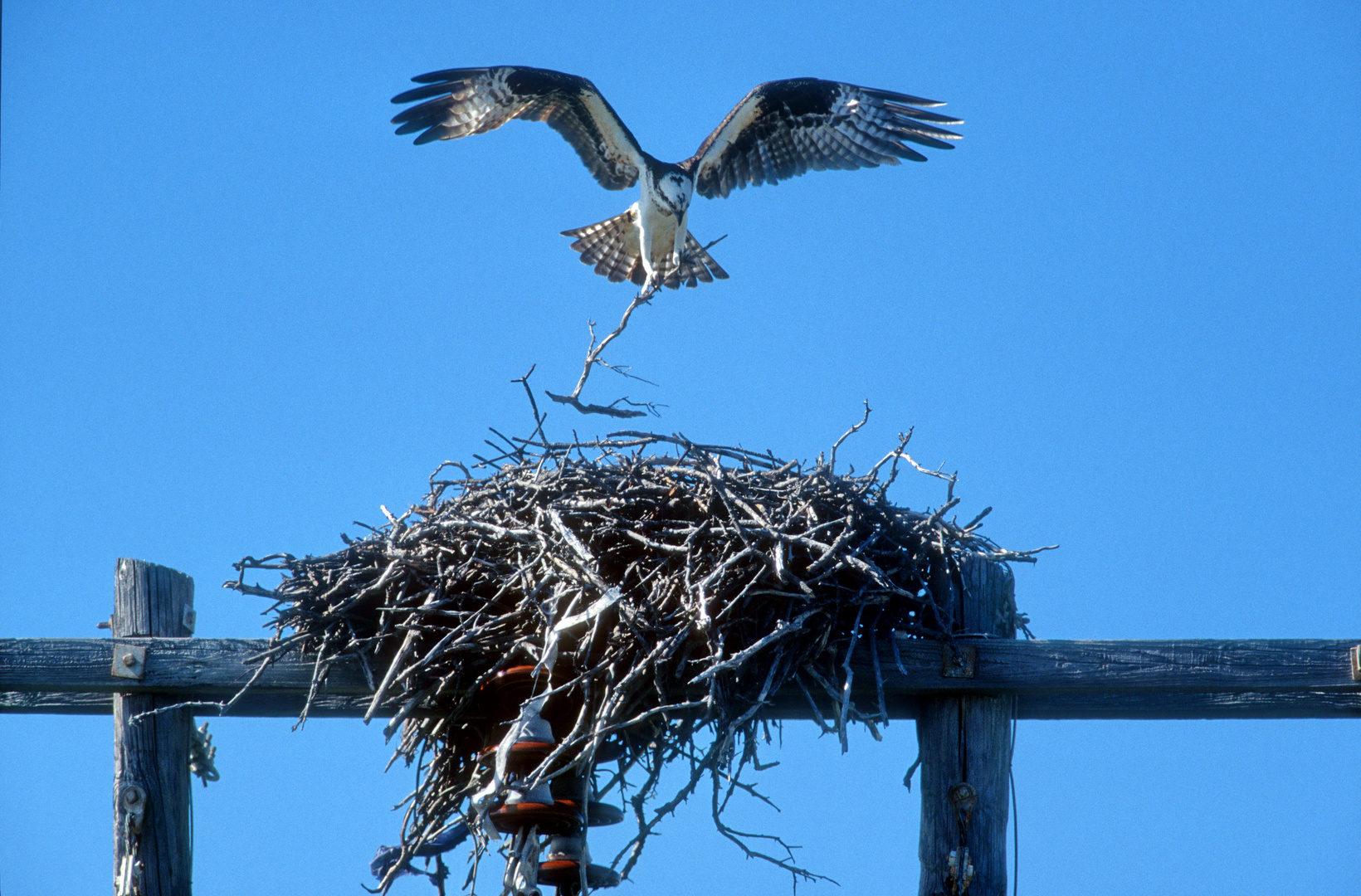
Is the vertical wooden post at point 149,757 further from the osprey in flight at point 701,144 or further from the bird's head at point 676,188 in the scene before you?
the bird's head at point 676,188

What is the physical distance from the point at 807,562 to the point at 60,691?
214cm

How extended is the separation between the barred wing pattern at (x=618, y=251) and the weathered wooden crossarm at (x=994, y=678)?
4426mm

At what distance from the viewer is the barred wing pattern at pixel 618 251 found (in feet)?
25.4

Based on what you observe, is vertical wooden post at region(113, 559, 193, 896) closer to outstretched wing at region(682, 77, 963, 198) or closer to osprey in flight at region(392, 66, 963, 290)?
osprey in flight at region(392, 66, 963, 290)

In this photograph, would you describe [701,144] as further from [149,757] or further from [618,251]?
[149,757]

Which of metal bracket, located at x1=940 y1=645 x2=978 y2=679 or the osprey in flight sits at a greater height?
the osprey in flight

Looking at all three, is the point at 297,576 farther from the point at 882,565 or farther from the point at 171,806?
the point at 882,565

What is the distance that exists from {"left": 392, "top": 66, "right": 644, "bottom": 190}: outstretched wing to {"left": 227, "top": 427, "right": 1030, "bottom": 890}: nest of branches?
2.85 meters

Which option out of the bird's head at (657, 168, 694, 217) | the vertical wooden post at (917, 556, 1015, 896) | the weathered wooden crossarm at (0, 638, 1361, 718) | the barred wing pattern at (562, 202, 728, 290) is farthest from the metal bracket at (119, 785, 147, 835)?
the barred wing pattern at (562, 202, 728, 290)

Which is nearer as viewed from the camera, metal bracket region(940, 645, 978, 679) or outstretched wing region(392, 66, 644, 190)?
metal bracket region(940, 645, 978, 679)

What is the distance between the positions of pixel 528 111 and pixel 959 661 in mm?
4385

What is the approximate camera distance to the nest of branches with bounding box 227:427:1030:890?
334 cm

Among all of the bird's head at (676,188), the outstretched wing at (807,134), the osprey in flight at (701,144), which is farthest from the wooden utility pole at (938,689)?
the outstretched wing at (807,134)

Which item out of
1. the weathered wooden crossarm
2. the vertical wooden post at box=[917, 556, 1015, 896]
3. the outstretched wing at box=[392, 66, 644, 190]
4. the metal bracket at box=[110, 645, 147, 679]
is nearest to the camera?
the vertical wooden post at box=[917, 556, 1015, 896]
